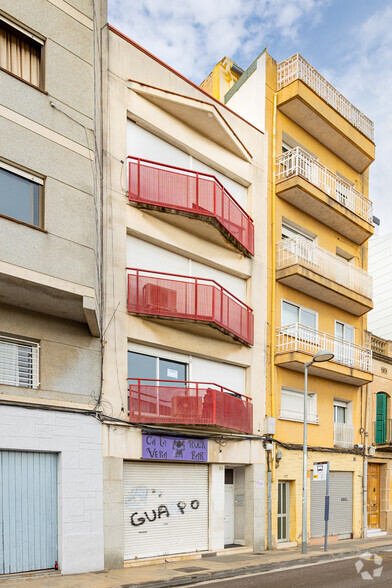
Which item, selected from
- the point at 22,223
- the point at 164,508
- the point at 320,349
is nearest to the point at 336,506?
the point at 320,349

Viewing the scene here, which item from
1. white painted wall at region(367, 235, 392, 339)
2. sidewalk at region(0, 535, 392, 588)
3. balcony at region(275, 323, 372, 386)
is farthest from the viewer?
white painted wall at region(367, 235, 392, 339)

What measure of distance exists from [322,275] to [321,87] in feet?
24.7

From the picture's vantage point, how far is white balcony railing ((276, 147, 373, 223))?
65.3 ft

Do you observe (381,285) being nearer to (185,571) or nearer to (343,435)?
(343,435)

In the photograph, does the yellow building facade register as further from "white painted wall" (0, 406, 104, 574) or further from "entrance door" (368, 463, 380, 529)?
"white painted wall" (0, 406, 104, 574)

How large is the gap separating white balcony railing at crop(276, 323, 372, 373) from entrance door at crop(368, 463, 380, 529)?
4199 mm

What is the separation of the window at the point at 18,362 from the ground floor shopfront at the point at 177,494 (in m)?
2.26

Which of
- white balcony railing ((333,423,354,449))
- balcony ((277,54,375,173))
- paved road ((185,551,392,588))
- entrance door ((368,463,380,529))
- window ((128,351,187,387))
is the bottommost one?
entrance door ((368,463,380,529))

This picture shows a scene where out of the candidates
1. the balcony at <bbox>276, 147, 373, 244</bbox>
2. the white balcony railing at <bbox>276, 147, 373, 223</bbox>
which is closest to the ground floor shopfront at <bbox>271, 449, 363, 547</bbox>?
the balcony at <bbox>276, 147, 373, 244</bbox>

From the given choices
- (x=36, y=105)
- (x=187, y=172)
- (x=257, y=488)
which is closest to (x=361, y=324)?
(x=257, y=488)

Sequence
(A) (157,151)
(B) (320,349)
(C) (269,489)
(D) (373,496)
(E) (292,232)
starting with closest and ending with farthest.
→ (A) (157,151) → (C) (269,489) → (B) (320,349) → (E) (292,232) → (D) (373,496)

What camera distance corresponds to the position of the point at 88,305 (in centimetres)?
1156

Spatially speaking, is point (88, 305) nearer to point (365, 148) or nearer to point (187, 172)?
point (187, 172)

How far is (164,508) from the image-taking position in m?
14.3
